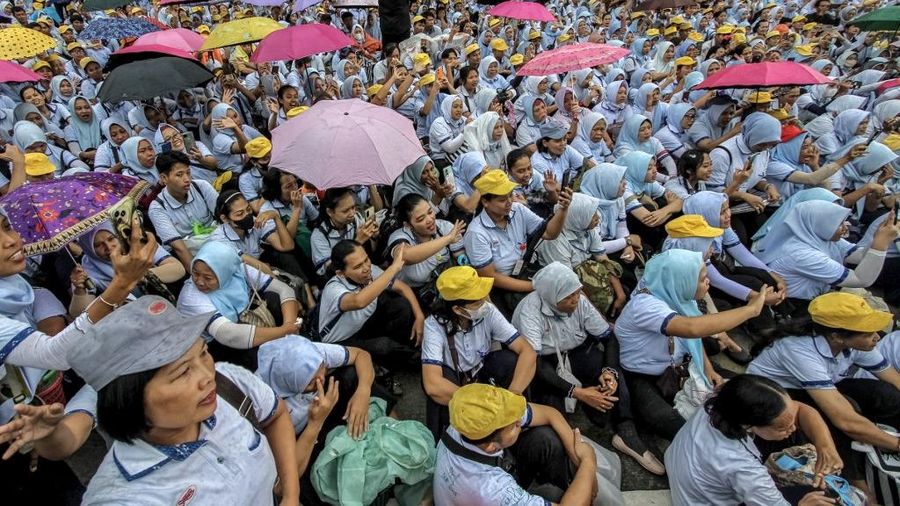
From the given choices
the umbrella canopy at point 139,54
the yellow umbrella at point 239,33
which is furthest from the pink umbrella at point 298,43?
the umbrella canopy at point 139,54

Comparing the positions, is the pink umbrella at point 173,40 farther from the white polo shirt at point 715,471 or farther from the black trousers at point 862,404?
the black trousers at point 862,404

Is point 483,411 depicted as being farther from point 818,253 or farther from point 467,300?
point 818,253

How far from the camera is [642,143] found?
630 centimetres

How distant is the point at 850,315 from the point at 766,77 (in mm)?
3697

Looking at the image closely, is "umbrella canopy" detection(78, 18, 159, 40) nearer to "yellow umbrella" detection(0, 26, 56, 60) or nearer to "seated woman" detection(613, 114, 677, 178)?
"yellow umbrella" detection(0, 26, 56, 60)

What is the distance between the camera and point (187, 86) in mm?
4941

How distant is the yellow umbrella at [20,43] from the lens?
4566mm

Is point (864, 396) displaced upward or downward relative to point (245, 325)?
downward

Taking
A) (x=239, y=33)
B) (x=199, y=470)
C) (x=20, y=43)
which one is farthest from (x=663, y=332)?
(x=20, y=43)

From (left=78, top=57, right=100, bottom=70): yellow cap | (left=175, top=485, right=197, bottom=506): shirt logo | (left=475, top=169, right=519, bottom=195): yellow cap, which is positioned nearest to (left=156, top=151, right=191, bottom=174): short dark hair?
(left=475, top=169, right=519, bottom=195): yellow cap

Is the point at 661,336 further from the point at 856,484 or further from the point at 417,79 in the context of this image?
the point at 417,79

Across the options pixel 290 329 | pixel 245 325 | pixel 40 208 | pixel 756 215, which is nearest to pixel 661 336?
pixel 290 329

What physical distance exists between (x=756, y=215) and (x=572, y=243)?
279 centimetres

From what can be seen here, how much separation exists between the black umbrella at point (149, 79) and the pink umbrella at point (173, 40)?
3.89 ft
